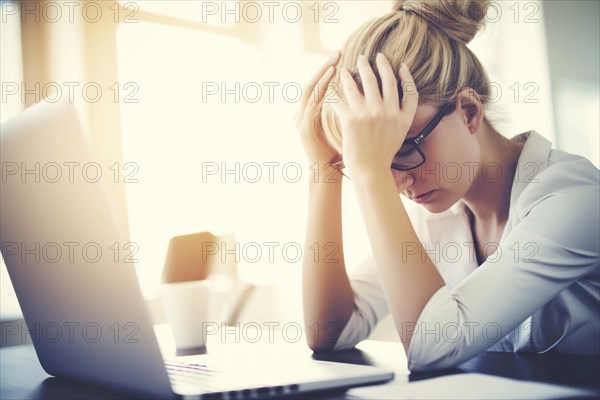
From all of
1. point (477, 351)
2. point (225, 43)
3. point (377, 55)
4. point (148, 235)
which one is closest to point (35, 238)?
point (477, 351)

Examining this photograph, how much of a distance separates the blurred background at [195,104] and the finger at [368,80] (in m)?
0.99

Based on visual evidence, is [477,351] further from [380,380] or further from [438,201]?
[438,201]

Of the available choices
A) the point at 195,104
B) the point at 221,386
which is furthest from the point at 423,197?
the point at 195,104

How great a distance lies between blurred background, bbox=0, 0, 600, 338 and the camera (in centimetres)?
213

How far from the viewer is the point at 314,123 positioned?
1.20m

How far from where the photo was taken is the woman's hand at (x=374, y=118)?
3.06 feet

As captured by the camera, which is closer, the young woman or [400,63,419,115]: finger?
the young woman

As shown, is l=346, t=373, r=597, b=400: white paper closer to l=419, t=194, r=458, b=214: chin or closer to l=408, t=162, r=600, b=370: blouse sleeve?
l=408, t=162, r=600, b=370: blouse sleeve

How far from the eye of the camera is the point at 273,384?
1.88ft

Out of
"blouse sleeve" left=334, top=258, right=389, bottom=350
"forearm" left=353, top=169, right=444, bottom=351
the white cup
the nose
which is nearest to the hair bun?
the nose

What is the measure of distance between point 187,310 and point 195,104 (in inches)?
57.0

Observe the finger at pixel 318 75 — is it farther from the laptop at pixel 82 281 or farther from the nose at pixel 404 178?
the laptop at pixel 82 281

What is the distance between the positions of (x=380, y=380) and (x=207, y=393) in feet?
0.67

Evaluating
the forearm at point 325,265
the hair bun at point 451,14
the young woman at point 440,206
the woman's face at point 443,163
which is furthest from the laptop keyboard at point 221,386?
the hair bun at point 451,14
